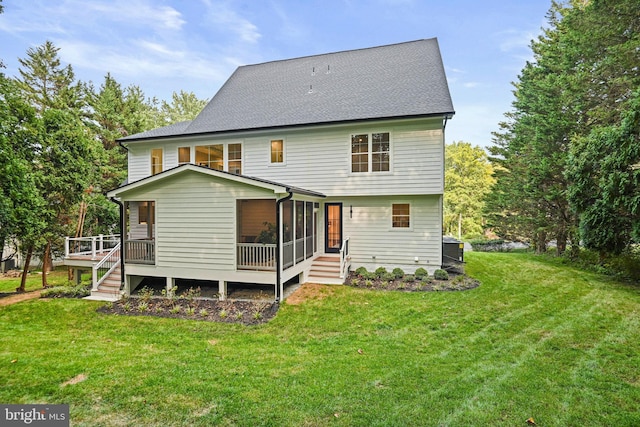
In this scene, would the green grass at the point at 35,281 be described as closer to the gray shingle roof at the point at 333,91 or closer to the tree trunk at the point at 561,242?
the gray shingle roof at the point at 333,91

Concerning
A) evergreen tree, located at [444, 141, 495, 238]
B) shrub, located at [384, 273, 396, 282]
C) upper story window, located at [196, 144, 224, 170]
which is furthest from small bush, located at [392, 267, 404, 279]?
evergreen tree, located at [444, 141, 495, 238]

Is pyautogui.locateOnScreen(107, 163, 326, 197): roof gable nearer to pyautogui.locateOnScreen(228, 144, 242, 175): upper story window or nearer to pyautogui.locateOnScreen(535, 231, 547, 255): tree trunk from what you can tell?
pyautogui.locateOnScreen(228, 144, 242, 175): upper story window

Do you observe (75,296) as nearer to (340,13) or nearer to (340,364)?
(340,364)

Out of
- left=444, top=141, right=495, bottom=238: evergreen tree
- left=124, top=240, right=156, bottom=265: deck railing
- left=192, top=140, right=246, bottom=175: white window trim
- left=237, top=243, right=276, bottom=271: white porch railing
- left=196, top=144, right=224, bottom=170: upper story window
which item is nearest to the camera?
left=237, top=243, right=276, bottom=271: white porch railing

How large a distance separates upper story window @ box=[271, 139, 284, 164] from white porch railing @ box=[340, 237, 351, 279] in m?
4.23

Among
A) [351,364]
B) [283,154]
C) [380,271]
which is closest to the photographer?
[351,364]

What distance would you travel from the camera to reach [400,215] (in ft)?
35.8

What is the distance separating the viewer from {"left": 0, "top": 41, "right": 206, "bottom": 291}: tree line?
32.5 ft

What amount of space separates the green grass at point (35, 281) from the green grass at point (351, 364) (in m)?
6.82

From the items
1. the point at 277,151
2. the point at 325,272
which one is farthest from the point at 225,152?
the point at 325,272

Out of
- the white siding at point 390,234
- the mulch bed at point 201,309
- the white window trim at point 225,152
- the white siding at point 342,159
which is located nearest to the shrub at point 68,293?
the mulch bed at point 201,309

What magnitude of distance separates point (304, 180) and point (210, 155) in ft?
14.8

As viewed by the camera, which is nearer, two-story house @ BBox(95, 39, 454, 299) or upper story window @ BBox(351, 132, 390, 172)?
two-story house @ BBox(95, 39, 454, 299)

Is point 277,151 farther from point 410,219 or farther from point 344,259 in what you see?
point 410,219
